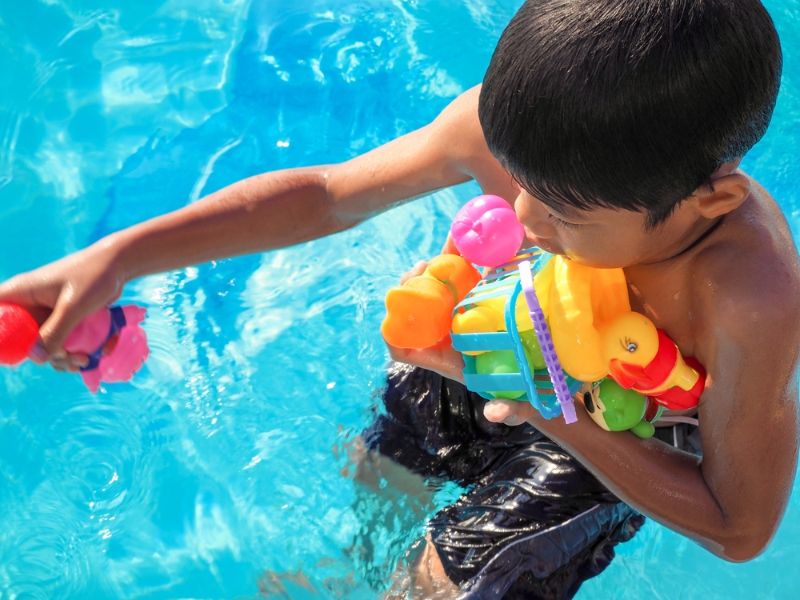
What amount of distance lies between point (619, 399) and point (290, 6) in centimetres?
296

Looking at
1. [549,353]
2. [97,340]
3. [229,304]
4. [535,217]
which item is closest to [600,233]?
[535,217]

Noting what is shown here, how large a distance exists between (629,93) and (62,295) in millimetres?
1272

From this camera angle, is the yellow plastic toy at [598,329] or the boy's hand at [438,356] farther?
the boy's hand at [438,356]

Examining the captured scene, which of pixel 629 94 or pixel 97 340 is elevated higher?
pixel 629 94

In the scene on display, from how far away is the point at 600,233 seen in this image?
175cm

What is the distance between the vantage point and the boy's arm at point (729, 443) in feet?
5.95

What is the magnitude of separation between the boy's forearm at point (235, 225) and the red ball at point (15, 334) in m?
0.28

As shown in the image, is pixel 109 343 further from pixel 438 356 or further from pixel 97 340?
pixel 438 356

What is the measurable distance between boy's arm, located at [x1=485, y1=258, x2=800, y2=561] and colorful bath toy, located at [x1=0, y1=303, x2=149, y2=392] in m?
0.87

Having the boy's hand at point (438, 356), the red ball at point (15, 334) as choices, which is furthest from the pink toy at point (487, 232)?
the red ball at point (15, 334)

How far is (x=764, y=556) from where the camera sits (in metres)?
3.20

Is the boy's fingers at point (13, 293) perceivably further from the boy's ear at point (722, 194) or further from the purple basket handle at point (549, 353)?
the boy's ear at point (722, 194)

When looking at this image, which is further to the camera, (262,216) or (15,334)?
(262,216)

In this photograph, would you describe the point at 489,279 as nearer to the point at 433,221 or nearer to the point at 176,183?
the point at 433,221
